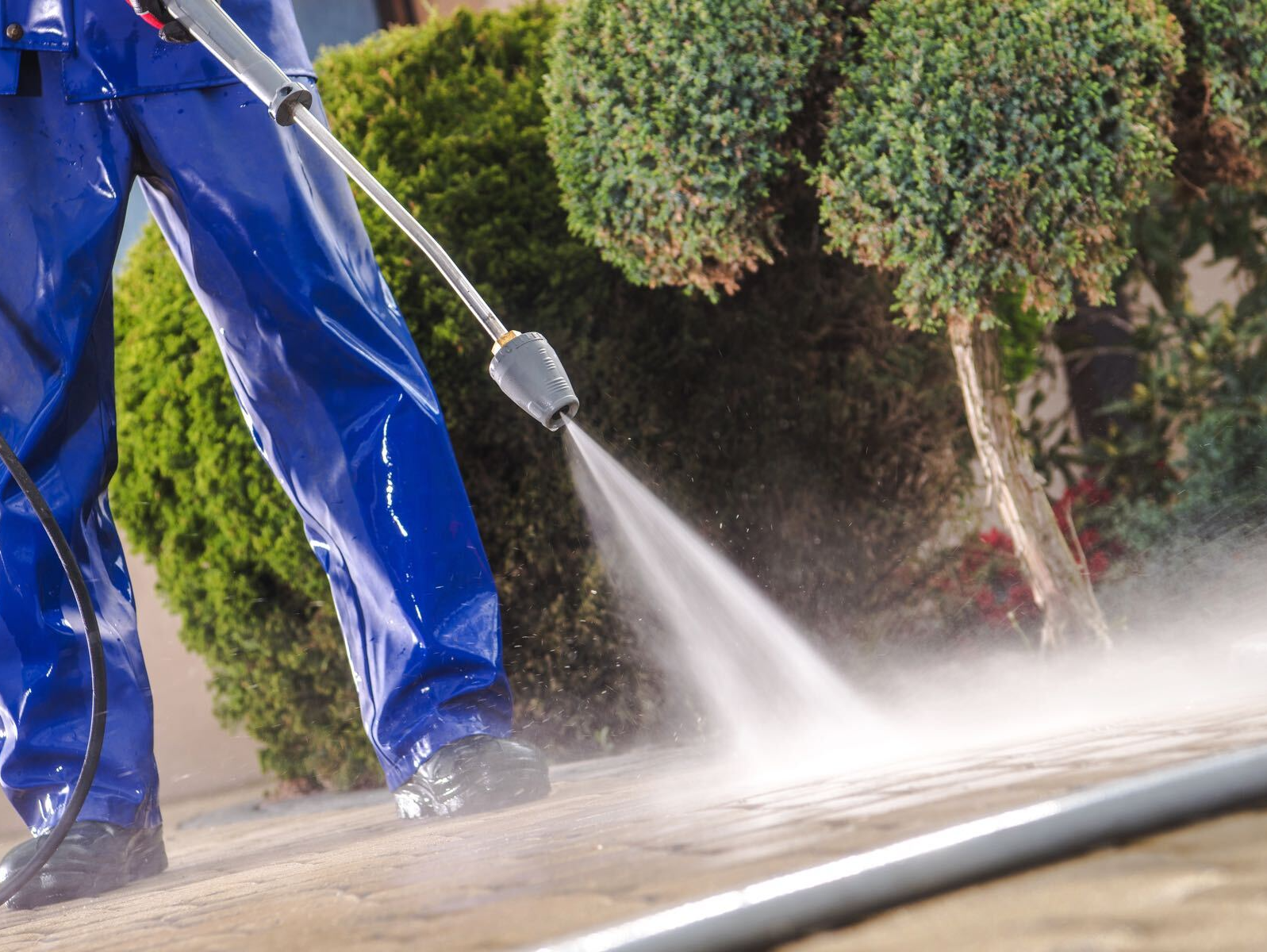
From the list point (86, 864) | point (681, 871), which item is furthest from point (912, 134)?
point (86, 864)

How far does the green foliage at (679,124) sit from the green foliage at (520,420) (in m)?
0.24

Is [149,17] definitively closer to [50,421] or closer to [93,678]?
[50,421]

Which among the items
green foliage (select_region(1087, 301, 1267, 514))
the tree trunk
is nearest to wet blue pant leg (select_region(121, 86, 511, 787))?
the tree trunk

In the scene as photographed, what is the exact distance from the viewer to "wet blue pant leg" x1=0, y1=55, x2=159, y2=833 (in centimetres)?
168

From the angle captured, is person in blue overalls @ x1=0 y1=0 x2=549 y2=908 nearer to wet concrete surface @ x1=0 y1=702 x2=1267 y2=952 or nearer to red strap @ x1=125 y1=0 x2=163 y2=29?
red strap @ x1=125 y1=0 x2=163 y2=29

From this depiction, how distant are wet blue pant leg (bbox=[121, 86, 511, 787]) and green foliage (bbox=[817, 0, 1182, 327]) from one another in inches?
36.1

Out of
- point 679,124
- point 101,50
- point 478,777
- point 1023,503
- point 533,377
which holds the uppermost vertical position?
point 101,50

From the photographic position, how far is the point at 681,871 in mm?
850

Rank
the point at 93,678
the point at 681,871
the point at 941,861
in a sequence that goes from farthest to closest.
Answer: the point at 93,678, the point at 681,871, the point at 941,861

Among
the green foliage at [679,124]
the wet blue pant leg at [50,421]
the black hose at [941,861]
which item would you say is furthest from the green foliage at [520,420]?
the black hose at [941,861]

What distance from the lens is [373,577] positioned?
1.79 m

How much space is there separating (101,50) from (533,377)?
77 cm

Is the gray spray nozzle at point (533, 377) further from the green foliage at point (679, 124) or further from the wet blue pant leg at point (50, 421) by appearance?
the green foliage at point (679, 124)

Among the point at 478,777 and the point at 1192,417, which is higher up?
the point at 1192,417
